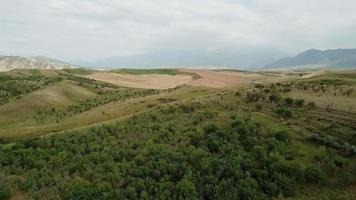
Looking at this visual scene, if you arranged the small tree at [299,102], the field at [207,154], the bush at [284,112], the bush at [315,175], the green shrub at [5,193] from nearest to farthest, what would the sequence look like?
the green shrub at [5,193], the field at [207,154], the bush at [315,175], the bush at [284,112], the small tree at [299,102]

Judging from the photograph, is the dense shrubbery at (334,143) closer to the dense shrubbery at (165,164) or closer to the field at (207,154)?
the field at (207,154)

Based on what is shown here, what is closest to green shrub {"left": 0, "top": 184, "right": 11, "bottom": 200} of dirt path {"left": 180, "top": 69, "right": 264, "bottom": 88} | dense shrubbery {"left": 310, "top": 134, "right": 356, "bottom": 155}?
dense shrubbery {"left": 310, "top": 134, "right": 356, "bottom": 155}

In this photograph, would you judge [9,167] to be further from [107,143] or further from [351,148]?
[351,148]

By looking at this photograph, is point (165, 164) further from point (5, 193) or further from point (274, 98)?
point (274, 98)

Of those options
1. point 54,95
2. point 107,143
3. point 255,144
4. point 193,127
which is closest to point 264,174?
point 255,144

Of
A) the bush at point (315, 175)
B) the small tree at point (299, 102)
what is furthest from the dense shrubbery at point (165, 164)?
the small tree at point (299, 102)

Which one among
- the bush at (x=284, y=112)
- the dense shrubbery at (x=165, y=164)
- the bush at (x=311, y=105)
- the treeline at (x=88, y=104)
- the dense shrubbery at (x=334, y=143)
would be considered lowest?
the treeline at (x=88, y=104)

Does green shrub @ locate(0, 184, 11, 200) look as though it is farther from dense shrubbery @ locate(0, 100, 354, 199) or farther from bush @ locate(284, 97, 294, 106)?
bush @ locate(284, 97, 294, 106)

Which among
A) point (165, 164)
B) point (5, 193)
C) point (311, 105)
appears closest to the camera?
point (5, 193)

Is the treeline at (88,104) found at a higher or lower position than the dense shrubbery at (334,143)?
lower

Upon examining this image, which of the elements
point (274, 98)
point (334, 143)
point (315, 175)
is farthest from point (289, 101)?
point (315, 175)

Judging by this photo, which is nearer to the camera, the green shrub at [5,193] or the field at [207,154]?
the green shrub at [5,193]

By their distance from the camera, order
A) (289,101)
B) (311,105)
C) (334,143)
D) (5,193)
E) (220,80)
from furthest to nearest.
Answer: (220,80), (289,101), (311,105), (334,143), (5,193)
